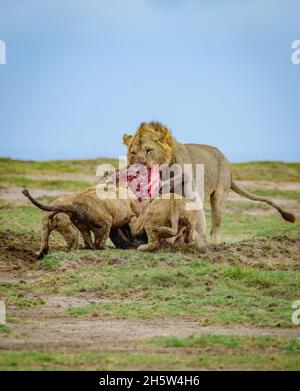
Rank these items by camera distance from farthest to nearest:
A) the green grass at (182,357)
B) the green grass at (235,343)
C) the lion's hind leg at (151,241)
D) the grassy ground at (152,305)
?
the lion's hind leg at (151,241) < the green grass at (235,343) < the grassy ground at (152,305) < the green grass at (182,357)

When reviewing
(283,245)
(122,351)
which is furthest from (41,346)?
(283,245)

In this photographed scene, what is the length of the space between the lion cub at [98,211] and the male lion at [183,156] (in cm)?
61

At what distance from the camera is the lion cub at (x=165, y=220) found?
1095 centimetres

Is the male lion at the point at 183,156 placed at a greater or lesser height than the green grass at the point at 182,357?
greater

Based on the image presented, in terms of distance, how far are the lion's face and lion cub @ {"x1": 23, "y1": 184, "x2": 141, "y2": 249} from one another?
21.2 inches

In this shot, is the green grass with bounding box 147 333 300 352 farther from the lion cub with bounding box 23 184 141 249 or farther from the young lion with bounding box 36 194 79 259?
the young lion with bounding box 36 194 79 259

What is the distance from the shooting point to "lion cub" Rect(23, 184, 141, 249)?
10.8m

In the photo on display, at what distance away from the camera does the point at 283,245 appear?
12.4 m

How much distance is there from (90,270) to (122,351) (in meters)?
2.90

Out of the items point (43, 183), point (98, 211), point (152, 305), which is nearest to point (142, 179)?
point (98, 211)

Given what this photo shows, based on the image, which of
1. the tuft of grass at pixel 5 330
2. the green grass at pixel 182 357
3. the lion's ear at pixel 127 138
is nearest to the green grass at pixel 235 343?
the green grass at pixel 182 357

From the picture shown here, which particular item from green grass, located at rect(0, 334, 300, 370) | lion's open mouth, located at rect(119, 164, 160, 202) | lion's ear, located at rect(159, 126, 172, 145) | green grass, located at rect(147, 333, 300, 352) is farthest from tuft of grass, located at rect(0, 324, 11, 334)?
lion's ear, located at rect(159, 126, 172, 145)

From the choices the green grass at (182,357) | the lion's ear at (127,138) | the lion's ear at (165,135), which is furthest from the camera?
the lion's ear at (127,138)

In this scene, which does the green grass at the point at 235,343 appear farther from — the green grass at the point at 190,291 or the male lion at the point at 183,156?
the male lion at the point at 183,156
